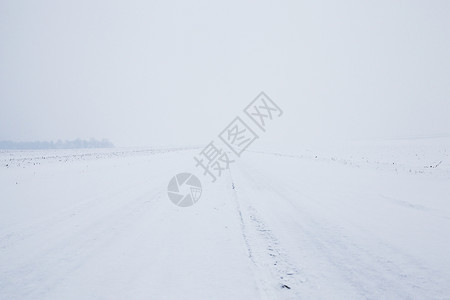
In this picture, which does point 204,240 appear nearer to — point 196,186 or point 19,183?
point 196,186

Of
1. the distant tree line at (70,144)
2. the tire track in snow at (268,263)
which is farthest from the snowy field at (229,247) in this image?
the distant tree line at (70,144)

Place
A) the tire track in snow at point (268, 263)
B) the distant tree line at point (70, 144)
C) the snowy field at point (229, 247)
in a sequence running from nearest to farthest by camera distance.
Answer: the tire track in snow at point (268, 263), the snowy field at point (229, 247), the distant tree line at point (70, 144)

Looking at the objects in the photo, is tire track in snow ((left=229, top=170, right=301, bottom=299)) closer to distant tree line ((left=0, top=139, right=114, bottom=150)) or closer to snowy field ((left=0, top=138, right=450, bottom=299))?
snowy field ((left=0, top=138, right=450, bottom=299))

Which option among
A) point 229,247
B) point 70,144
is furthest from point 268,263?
point 70,144

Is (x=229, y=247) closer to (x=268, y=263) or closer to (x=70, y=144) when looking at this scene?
(x=268, y=263)

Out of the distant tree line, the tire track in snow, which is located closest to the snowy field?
the tire track in snow

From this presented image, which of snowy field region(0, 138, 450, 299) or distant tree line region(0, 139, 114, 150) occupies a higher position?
distant tree line region(0, 139, 114, 150)

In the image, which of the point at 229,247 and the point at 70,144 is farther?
the point at 70,144

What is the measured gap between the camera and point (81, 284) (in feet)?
12.4

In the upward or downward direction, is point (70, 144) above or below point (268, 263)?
above

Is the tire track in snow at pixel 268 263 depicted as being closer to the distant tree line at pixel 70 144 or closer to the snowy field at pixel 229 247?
the snowy field at pixel 229 247

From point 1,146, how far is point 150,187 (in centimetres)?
17371

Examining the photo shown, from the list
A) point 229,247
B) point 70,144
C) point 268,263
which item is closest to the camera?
point 268,263

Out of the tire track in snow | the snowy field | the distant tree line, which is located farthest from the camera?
the distant tree line
